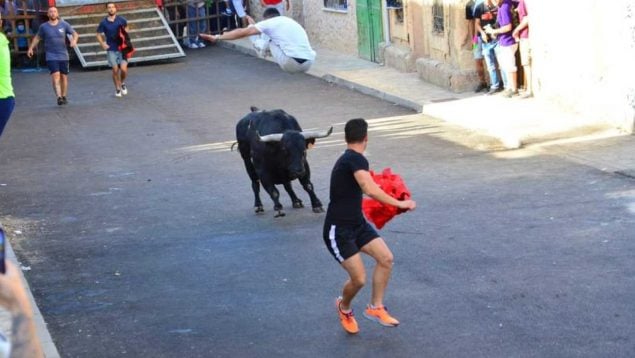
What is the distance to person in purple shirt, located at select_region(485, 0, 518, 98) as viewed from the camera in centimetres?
2064

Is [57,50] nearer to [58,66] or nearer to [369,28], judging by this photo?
[58,66]

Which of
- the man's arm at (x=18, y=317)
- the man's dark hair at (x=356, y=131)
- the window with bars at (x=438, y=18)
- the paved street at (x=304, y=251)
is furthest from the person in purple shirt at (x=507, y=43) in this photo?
the man's arm at (x=18, y=317)

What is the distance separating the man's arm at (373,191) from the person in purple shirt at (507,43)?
41.7ft

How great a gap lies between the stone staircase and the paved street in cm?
1172

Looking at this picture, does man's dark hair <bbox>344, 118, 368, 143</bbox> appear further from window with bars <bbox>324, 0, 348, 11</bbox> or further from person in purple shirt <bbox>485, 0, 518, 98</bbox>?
window with bars <bbox>324, 0, 348, 11</bbox>

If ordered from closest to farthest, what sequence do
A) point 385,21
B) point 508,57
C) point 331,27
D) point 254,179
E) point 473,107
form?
1. point 254,179
2. point 473,107
3. point 508,57
4. point 385,21
5. point 331,27

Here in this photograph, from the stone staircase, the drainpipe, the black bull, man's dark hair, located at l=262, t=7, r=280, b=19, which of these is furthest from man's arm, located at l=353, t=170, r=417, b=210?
the stone staircase

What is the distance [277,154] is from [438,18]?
12.1 m

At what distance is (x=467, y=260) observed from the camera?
10375 mm

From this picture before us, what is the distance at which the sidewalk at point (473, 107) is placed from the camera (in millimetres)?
16969

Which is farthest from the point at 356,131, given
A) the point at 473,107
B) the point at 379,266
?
the point at 473,107

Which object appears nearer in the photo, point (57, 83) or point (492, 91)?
point (492, 91)

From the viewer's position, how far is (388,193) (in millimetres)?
8445

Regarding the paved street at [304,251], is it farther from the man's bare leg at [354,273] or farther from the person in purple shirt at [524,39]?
the person in purple shirt at [524,39]
